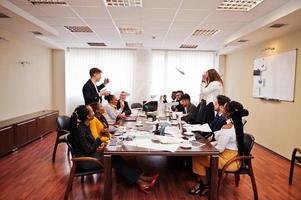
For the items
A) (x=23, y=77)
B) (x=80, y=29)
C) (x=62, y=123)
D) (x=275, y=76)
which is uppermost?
(x=80, y=29)

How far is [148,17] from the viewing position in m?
4.12

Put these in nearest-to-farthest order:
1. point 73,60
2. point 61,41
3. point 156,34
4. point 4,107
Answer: point 4,107 → point 156,34 → point 61,41 → point 73,60

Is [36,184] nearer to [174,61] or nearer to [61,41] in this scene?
[61,41]

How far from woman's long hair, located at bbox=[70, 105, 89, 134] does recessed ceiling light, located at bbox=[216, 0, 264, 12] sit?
2.54 meters

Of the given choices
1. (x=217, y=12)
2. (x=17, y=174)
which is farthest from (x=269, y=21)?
(x=17, y=174)

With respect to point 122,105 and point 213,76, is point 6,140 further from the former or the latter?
point 213,76

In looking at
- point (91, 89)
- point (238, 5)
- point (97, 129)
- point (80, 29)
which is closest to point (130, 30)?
point (80, 29)

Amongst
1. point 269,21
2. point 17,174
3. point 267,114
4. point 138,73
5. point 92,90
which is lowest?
point 17,174

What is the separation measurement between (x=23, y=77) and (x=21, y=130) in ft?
4.98

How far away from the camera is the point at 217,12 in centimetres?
378

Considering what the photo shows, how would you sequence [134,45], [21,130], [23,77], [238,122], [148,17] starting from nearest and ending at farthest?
[238,122], [148,17], [21,130], [23,77], [134,45]

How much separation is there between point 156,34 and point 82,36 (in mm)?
1880

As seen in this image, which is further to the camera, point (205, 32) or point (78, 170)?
point (205, 32)

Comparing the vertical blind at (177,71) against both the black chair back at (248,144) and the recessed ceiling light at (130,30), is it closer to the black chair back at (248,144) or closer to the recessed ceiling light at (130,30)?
the recessed ceiling light at (130,30)
